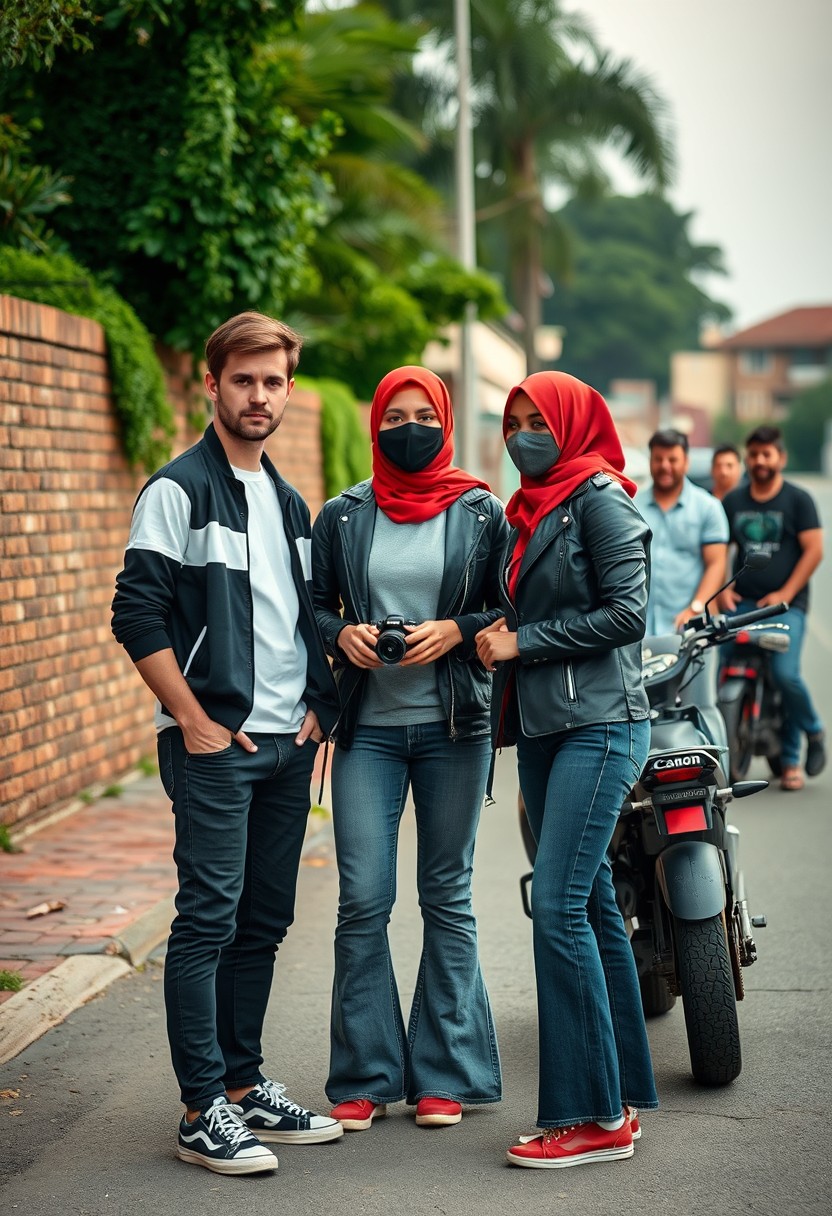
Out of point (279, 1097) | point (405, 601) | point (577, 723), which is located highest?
point (405, 601)

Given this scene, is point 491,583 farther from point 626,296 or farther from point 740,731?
point 626,296

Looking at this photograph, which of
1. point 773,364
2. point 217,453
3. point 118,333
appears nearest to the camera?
point 217,453

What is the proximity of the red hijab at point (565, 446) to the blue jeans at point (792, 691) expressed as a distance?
17.7ft

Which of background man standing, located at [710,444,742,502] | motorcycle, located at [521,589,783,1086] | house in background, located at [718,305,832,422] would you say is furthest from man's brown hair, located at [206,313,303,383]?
house in background, located at [718,305,832,422]

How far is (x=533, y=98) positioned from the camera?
108ft

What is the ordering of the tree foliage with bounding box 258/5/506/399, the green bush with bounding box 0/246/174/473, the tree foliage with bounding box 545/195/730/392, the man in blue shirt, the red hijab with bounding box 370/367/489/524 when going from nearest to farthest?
1. the red hijab with bounding box 370/367/489/524
2. the man in blue shirt
3. the green bush with bounding box 0/246/174/473
4. the tree foliage with bounding box 258/5/506/399
5. the tree foliage with bounding box 545/195/730/392

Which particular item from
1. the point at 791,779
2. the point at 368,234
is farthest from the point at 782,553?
the point at 368,234

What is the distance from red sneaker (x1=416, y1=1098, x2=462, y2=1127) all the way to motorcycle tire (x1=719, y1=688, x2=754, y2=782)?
17.5 feet

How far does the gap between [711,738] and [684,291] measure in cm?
10132

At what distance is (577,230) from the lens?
340 ft

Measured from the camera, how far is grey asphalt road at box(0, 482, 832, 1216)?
12.6 feet

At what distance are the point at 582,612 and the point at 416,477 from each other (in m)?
0.64

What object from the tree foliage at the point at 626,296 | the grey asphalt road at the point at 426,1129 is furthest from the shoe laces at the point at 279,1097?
the tree foliage at the point at 626,296

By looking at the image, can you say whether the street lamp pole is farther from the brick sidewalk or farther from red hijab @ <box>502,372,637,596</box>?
red hijab @ <box>502,372,637,596</box>
